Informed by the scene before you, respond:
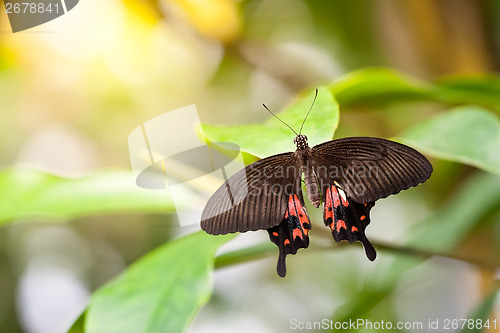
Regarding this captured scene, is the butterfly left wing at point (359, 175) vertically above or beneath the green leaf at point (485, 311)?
above

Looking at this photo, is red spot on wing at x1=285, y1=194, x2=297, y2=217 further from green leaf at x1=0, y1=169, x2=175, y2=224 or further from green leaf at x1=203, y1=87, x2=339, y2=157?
green leaf at x1=0, y1=169, x2=175, y2=224

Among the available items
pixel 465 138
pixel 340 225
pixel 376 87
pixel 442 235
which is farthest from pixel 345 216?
pixel 442 235

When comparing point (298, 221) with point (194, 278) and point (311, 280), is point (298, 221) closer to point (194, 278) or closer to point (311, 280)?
point (194, 278)

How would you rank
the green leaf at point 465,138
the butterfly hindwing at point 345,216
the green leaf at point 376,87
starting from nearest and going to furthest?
the butterfly hindwing at point 345,216 < the green leaf at point 465,138 < the green leaf at point 376,87

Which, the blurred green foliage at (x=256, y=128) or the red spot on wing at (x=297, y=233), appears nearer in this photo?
the red spot on wing at (x=297, y=233)

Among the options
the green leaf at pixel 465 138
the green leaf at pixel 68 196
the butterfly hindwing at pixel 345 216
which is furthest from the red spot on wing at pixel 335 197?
the green leaf at pixel 68 196

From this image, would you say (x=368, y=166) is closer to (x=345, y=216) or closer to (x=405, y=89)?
(x=345, y=216)

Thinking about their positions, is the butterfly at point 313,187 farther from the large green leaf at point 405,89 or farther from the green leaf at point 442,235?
the green leaf at point 442,235

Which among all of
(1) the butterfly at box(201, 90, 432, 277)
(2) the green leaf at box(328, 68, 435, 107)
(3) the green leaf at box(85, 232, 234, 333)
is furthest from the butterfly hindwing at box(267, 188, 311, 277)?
(2) the green leaf at box(328, 68, 435, 107)

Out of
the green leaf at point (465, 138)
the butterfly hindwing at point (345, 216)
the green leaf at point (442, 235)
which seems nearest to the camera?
the butterfly hindwing at point (345, 216)
